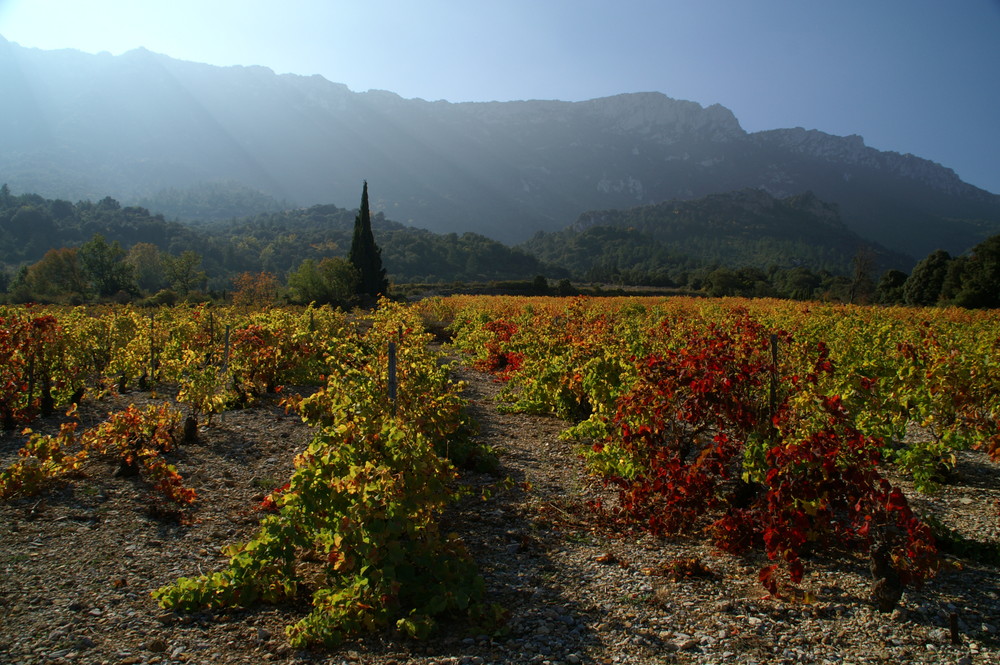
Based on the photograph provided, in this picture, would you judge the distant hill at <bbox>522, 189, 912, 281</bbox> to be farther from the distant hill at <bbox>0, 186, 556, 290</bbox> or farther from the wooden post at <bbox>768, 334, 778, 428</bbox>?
the wooden post at <bbox>768, 334, 778, 428</bbox>

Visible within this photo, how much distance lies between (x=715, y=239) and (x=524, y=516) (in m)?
162

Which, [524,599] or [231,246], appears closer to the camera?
[524,599]

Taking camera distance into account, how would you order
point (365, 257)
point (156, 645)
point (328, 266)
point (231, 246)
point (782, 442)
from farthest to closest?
point (231, 246) < point (365, 257) < point (328, 266) < point (782, 442) < point (156, 645)

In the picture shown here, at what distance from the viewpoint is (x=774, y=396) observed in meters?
4.68

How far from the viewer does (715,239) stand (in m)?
152

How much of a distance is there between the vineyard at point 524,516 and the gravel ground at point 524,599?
0.07ft

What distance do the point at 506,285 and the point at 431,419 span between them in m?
57.1

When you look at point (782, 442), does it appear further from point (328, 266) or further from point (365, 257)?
point (365, 257)

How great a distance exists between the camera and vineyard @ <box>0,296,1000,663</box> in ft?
10.4

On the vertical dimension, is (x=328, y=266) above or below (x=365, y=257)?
below

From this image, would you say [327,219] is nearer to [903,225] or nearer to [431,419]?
[431,419]

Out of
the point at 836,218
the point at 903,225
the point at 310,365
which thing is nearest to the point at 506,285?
the point at 310,365

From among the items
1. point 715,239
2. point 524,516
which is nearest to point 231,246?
point 524,516

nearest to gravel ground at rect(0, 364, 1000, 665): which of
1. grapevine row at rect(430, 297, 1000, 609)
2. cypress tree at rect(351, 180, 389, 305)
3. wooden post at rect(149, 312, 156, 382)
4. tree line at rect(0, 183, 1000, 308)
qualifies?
grapevine row at rect(430, 297, 1000, 609)
